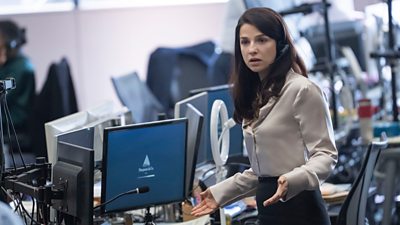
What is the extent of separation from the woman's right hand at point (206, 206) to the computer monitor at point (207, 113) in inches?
24.5

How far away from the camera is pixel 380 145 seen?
3.21m

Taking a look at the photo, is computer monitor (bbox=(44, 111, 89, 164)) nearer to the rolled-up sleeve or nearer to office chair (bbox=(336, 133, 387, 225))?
the rolled-up sleeve

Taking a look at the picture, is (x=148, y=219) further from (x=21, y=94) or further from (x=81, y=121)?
(x=21, y=94)

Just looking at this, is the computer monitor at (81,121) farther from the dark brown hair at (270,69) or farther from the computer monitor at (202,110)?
the dark brown hair at (270,69)

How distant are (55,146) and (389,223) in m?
2.23

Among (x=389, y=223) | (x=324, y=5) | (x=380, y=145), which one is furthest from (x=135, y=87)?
(x=380, y=145)

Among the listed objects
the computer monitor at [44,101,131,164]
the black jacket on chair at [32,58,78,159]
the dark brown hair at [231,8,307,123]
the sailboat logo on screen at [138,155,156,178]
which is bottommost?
the black jacket on chair at [32,58,78,159]

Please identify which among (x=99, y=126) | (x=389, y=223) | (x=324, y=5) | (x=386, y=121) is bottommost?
(x=389, y=223)

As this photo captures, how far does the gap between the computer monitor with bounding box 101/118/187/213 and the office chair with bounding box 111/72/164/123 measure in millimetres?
1709

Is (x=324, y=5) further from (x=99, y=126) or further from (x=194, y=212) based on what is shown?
(x=194, y=212)

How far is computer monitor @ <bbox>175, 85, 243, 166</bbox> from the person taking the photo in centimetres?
353

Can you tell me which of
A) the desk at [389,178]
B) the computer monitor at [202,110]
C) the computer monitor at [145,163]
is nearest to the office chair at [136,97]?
the computer monitor at [202,110]

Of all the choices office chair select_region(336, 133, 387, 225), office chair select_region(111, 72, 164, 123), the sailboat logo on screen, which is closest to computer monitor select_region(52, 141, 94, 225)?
the sailboat logo on screen

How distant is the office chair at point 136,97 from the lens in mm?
4879
